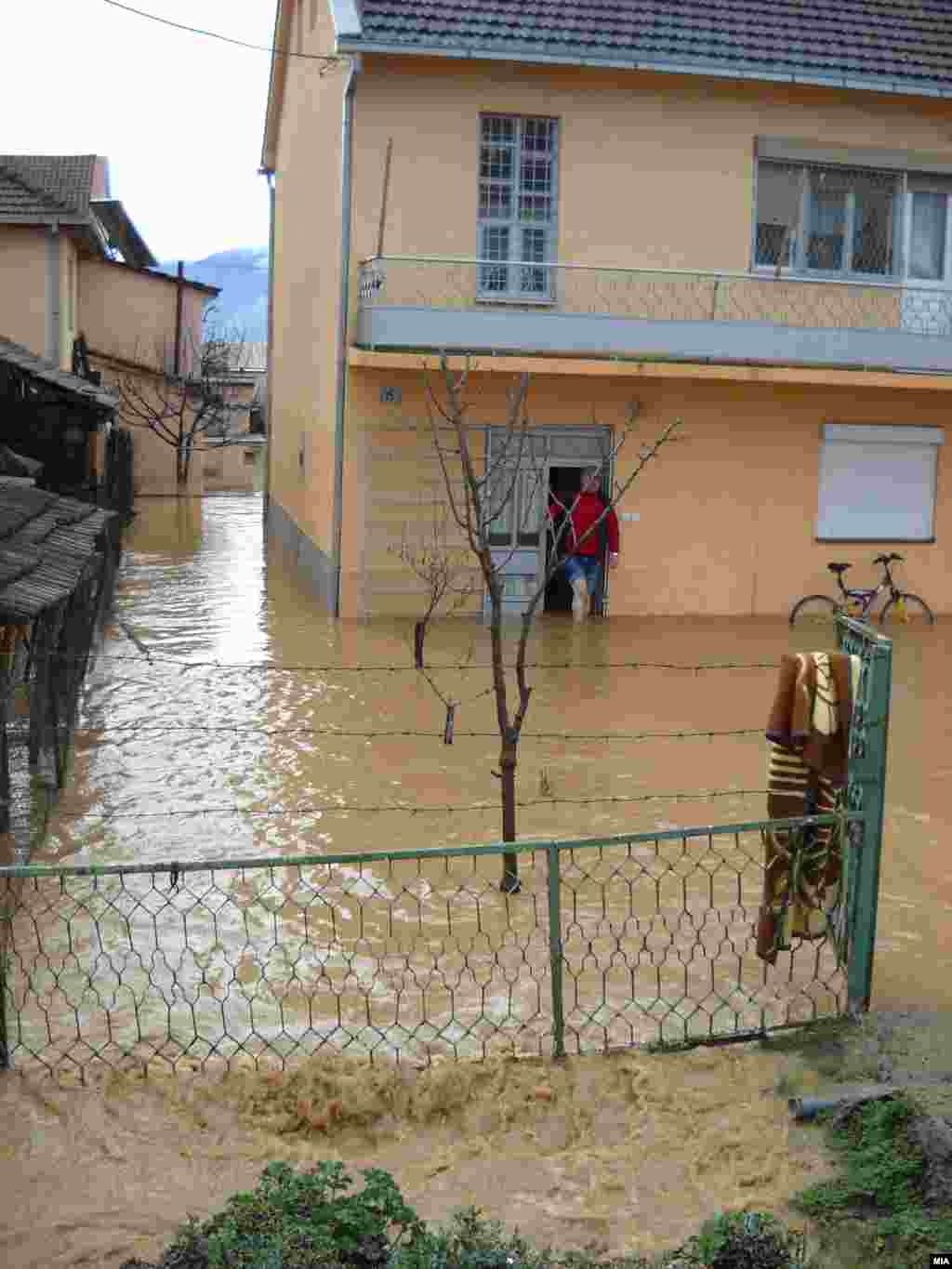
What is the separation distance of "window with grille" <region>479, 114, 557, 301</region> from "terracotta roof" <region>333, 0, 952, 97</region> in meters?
0.99

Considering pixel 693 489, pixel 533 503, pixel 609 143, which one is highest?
pixel 609 143

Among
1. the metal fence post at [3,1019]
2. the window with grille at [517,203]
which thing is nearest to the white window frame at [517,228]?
the window with grille at [517,203]

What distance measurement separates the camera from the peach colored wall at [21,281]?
2581cm

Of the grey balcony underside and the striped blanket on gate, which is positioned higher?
the grey balcony underside

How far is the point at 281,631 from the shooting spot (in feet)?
57.0

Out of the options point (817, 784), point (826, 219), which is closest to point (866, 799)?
point (817, 784)

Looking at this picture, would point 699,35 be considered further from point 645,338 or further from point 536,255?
point 645,338

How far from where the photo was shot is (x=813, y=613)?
1964cm

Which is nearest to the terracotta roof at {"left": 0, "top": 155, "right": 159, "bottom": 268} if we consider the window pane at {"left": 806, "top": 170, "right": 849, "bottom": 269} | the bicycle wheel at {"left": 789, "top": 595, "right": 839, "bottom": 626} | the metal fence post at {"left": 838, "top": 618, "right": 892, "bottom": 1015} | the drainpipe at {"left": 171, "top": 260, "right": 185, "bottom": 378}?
the drainpipe at {"left": 171, "top": 260, "right": 185, "bottom": 378}

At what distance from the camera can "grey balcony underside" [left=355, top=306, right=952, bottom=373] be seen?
56.0 feet

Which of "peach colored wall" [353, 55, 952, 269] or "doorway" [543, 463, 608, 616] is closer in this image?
"peach colored wall" [353, 55, 952, 269]

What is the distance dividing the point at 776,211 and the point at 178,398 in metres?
22.4

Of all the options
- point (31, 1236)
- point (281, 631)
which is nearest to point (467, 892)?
point (31, 1236)

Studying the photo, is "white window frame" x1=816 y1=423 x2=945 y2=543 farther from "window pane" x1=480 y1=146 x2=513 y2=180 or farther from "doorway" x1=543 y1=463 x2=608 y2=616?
"window pane" x1=480 y1=146 x2=513 y2=180
